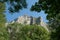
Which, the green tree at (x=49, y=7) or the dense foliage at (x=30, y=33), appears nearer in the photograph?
the green tree at (x=49, y=7)

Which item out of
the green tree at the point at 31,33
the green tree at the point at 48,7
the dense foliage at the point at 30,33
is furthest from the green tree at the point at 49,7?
the green tree at the point at 31,33

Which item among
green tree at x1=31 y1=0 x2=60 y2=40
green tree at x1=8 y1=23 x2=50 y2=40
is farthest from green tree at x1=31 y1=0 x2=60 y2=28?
green tree at x1=8 y1=23 x2=50 y2=40

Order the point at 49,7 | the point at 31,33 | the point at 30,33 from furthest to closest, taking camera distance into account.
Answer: the point at 30,33 → the point at 31,33 → the point at 49,7

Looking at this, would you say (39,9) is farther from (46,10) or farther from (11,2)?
(11,2)

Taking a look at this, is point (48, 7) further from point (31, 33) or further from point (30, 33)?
point (30, 33)

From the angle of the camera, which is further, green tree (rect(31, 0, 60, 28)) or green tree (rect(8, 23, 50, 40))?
green tree (rect(8, 23, 50, 40))

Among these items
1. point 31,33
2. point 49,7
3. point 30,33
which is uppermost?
point 30,33

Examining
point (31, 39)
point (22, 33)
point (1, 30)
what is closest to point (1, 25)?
point (1, 30)

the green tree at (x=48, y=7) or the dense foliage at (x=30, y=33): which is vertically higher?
the dense foliage at (x=30, y=33)

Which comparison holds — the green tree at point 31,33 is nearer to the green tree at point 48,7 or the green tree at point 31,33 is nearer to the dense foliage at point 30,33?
the dense foliage at point 30,33

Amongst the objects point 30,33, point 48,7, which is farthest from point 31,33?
point 48,7

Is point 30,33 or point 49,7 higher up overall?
point 30,33

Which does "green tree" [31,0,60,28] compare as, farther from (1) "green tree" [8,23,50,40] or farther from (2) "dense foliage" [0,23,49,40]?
(1) "green tree" [8,23,50,40]

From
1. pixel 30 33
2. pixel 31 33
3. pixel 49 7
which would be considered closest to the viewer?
pixel 49 7
